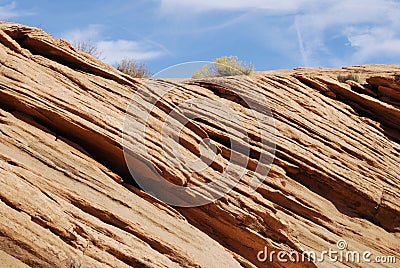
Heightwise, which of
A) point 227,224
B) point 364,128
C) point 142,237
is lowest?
point 142,237

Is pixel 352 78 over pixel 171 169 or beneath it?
over

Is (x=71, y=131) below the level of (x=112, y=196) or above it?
above

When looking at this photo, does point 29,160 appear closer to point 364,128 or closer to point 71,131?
point 71,131

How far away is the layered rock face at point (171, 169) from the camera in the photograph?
902 centimetres

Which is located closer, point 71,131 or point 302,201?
point 71,131

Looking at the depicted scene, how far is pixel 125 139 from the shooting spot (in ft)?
38.3

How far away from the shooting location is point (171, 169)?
12.0 m

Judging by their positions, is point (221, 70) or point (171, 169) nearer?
point (171, 169)

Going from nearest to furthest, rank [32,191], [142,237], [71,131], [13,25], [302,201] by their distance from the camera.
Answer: [32,191]
[142,237]
[71,131]
[13,25]
[302,201]

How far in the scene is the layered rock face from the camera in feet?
29.6

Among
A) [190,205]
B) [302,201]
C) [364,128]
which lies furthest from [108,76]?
[364,128]

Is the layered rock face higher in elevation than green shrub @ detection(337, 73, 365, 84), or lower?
lower

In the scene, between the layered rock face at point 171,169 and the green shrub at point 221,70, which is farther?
the green shrub at point 221,70

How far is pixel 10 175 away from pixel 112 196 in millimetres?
2346
